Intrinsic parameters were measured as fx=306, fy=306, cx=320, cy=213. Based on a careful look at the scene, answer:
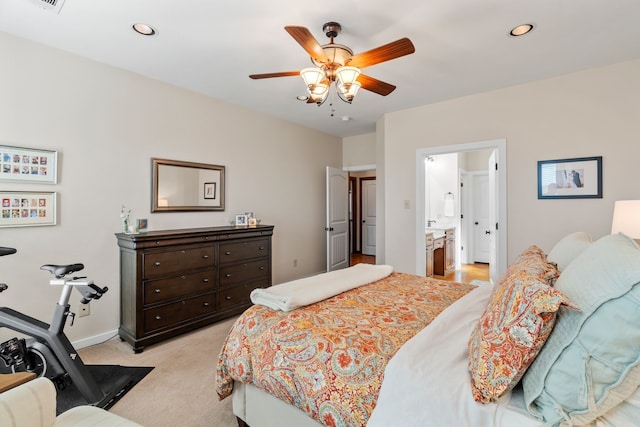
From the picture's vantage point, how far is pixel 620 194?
9.80 feet

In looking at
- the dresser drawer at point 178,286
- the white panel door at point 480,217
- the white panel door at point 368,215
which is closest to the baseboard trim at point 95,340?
the dresser drawer at point 178,286

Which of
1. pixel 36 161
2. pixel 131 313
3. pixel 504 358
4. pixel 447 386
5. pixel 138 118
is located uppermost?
pixel 138 118

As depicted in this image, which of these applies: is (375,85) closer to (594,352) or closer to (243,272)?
(594,352)

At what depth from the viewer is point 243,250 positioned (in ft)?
11.8

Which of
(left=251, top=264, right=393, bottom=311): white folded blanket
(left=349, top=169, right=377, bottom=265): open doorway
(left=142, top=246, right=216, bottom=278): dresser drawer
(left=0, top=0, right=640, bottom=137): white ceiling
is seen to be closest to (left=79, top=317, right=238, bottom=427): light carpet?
(left=142, top=246, right=216, bottom=278): dresser drawer

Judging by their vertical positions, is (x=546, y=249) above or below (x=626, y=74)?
below

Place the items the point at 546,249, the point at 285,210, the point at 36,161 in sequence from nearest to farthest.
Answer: the point at 36,161, the point at 546,249, the point at 285,210

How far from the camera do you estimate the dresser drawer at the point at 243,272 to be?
3.40m

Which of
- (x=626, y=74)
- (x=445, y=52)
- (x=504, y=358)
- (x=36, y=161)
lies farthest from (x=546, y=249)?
(x=36, y=161)

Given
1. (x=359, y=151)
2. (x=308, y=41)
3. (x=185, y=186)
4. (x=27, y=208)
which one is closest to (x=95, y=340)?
(x=27, y=208)

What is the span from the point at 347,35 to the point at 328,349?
228 centimetres

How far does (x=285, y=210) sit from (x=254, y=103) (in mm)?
1643

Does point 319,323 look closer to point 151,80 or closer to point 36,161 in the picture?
point 36,161

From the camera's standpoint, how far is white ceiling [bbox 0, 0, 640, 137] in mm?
2100
